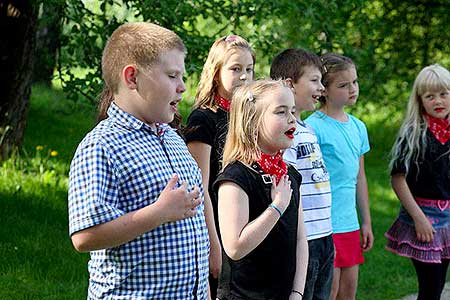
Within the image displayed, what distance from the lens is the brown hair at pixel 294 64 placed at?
4.58 metres

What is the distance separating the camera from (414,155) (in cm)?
536

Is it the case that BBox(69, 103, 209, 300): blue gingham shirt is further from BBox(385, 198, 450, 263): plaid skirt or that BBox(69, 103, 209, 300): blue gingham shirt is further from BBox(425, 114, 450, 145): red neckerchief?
BBox(425, 114, 450, 145): red neckerchief

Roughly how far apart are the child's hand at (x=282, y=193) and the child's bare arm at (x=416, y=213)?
6.34 feet

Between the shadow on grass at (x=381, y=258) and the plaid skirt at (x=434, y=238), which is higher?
the plaid skirt at (x=434, y=238)

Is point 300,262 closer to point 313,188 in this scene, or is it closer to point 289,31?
point 313,188

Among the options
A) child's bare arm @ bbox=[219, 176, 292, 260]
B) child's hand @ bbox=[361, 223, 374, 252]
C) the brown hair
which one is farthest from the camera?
child's hand @ bbox=[361, 223, 374, 252]

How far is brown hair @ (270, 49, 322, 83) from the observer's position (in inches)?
180

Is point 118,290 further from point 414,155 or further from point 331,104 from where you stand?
point 414,155

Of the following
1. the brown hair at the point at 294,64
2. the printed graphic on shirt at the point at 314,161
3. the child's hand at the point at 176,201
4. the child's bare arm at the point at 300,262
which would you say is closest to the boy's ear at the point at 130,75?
the child's hand at the point at 176,201

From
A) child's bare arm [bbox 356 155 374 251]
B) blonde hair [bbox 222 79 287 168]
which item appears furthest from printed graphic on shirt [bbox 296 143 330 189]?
child's bare arm [bbox 356 155 374 251]

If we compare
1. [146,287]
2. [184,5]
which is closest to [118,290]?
[146,287]

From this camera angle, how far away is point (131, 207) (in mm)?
2803

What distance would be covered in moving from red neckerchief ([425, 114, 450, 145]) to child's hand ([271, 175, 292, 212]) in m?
2.12

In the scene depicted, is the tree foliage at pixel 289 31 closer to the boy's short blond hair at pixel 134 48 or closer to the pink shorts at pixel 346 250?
the pink shorts at pixel 346 250
